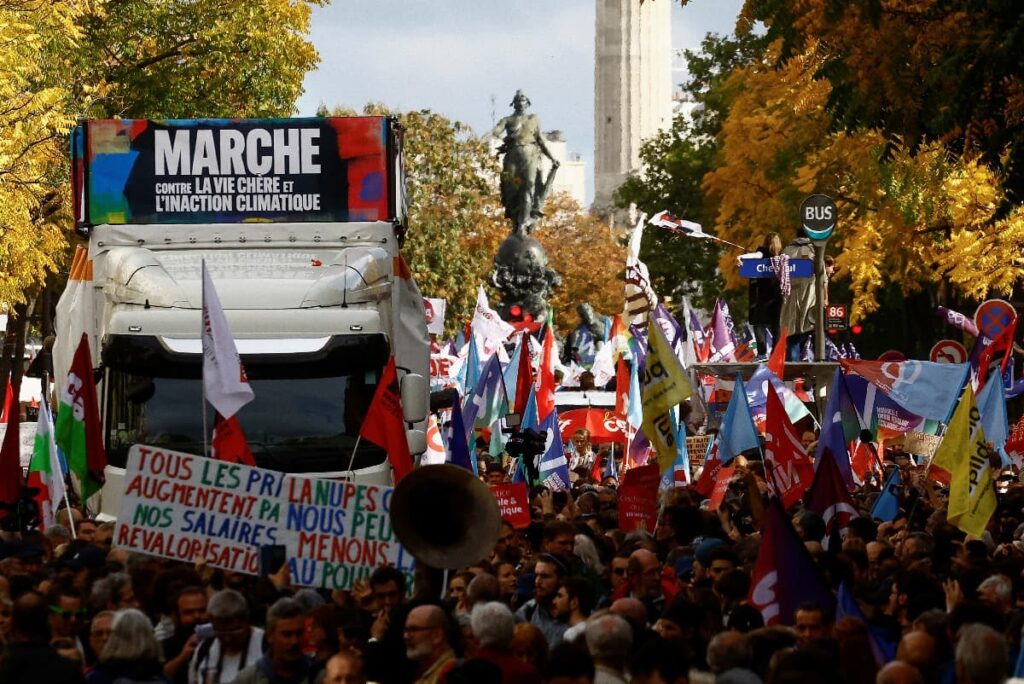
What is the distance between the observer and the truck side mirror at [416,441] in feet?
53.7

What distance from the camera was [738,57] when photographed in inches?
2420

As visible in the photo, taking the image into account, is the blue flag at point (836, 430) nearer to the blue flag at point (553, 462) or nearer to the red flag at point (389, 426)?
the red flag at point (389, 426)

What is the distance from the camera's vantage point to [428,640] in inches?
337

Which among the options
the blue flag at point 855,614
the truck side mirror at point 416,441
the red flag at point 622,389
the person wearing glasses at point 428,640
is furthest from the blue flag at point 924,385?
the person wearing glasses at point 428,640

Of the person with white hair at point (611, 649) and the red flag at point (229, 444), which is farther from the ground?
the red flag at point (229, 444)

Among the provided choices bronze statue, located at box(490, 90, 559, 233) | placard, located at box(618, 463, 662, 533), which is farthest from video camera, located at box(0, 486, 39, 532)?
bronze statue, located at box(490, 90, 559, 233)

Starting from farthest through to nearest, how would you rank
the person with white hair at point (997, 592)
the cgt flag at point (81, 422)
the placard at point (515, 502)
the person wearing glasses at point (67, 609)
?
the placard at point (515, 502)
the cgt flag at point (81, 422)
the person with white hair at point (997, 592)
the person wearing glasses at point (67, 609)

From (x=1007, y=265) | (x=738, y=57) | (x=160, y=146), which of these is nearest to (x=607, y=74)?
(x=738, y=57)

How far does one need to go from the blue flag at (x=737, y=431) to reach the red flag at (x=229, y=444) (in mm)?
4664

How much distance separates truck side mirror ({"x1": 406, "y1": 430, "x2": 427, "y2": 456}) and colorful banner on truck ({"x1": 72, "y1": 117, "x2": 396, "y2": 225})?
166 cm

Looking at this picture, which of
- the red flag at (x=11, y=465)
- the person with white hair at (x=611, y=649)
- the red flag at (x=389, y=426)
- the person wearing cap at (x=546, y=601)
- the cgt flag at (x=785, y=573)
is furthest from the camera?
the red flag at (x=11, y=465)

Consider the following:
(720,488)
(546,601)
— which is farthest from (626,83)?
(546,601)

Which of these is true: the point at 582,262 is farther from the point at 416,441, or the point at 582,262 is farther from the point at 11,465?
the point at 11,465

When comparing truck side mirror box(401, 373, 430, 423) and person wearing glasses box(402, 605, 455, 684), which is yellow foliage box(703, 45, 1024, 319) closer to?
truck side mirror box(401, 373, 430, 423)
